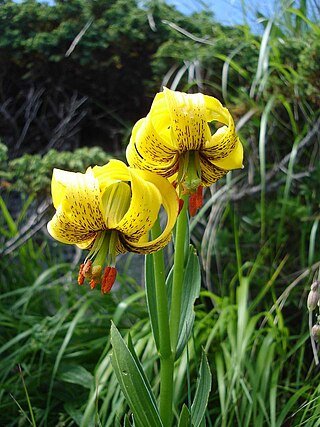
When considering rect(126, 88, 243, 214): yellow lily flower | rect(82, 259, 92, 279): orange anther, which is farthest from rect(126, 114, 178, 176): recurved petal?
rect(82, 259, 92, 279): orange anther

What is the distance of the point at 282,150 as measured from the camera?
2.10m

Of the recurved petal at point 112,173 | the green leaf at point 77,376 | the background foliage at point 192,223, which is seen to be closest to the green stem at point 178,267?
the recurved petal at point 112,173

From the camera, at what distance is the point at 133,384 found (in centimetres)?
88

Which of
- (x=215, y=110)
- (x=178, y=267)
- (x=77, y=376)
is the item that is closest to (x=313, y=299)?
(x=178, y=267)

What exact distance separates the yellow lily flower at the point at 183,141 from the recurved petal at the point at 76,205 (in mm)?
94

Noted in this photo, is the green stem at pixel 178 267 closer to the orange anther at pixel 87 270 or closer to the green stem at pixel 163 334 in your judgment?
the green stem at pixel 163 334

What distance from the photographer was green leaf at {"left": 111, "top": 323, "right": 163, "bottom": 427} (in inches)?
33.4

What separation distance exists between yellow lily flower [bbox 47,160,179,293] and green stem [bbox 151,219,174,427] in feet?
0.20

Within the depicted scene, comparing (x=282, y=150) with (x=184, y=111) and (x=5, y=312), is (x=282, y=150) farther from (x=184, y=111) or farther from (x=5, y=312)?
(x=184, y=111)

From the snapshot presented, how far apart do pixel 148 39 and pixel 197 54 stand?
37 cm

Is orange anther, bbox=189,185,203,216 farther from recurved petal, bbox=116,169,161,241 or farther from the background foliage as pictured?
the background foliage

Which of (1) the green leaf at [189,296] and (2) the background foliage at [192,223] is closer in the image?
(1) the green leaf at [189,296]

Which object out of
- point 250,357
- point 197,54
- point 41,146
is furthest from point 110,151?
point 250,357

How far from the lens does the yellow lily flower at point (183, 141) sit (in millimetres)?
799
